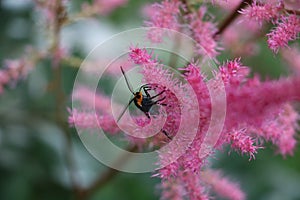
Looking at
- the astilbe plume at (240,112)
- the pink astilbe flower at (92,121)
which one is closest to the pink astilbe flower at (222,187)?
the astilbe plume at (240,112)

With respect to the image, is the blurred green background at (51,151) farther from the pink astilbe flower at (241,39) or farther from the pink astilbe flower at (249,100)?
the pink astilbe flower at (249,100)

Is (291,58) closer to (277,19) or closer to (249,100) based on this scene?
(277,19)

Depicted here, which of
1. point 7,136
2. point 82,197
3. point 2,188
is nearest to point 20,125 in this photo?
point 7,136

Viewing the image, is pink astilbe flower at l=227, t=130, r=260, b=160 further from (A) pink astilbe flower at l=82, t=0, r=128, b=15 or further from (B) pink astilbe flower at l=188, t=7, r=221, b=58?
(A) pink astilbe flower at l=82, t=0, r=128, b=15

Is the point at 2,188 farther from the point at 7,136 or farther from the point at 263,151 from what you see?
the point at 263,151

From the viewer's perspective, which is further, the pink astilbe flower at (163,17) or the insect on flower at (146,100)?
the pink astilbe flower at (163,17)

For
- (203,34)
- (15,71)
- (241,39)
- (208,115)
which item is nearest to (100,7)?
(15,71)

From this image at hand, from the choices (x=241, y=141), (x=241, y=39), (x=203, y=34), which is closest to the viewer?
(x=241, y=141)
